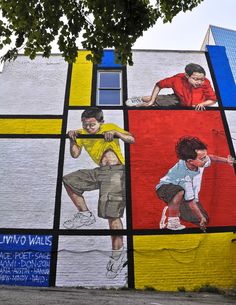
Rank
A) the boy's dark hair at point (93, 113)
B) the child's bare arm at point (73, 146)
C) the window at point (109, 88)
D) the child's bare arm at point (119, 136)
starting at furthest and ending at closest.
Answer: the window at point (109, 88) < the boy's dark hair at point (93, 113) < the child's bare arm at point (119, 136) < the child's bare arm at point (73, 146)

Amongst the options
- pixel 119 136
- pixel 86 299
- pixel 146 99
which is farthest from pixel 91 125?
pixel 86 299

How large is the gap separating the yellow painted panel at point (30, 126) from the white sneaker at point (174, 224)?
4932 mm

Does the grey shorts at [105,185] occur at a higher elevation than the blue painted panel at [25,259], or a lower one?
higher

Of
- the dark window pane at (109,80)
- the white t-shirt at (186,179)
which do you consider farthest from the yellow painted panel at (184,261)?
the dark window pane at (109,80)

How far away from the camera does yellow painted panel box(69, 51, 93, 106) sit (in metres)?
13.6

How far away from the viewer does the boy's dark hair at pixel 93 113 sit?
13.1m

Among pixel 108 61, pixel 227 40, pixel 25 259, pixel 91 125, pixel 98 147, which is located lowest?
pixel 25 259

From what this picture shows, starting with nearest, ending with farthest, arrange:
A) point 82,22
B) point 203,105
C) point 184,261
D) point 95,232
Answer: point 82,22, point 184,261, point 95,232, point 203,105

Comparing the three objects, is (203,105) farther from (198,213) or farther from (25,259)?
(25,259)

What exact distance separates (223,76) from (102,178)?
683 centimetres

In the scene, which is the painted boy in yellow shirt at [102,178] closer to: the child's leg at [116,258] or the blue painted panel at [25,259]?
the child's leg at [116,258]

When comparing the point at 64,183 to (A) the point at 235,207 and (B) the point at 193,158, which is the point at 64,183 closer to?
(B) the point at 193,158

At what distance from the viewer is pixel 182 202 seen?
11242mm

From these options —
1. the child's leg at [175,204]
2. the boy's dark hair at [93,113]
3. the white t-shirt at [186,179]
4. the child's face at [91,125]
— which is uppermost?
the boy's dark hair at [93,113]
